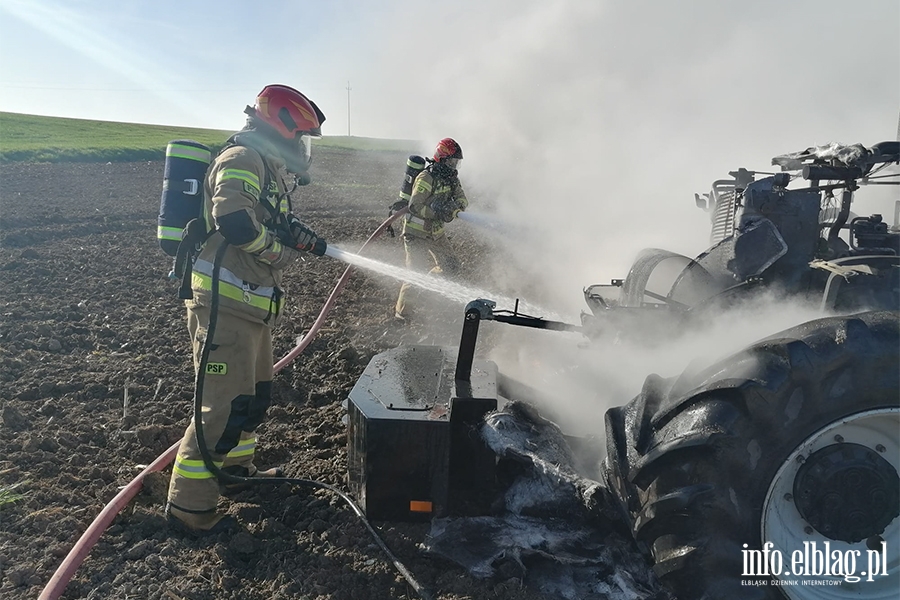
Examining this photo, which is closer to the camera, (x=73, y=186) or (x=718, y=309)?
(x=718, y=309)

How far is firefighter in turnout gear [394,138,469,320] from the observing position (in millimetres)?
8148

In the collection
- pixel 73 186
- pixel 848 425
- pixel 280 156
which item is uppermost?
pixel 73 186

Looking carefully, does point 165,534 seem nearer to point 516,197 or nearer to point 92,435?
point 92,435

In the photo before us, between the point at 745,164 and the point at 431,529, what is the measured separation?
415 inches

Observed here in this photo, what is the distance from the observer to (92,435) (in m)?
4.76

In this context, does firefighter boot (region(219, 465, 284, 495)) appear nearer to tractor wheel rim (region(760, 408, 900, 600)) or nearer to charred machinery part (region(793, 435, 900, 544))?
tractor wheel rim (region(760, 408, 900, 600))

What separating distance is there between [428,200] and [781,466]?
6.27 m

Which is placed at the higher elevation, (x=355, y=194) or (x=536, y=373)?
(x=355, y=194)

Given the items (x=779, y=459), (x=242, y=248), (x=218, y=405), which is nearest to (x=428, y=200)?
(x=242, y=248)

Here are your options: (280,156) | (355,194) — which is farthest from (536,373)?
(355,194)

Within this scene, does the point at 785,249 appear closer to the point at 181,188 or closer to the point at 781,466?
the point at 781,466

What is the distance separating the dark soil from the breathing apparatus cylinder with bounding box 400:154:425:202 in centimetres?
156

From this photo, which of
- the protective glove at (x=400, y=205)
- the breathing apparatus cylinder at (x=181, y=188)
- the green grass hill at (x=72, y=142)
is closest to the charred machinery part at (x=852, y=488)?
the breathing apparatus cylinder at (x=181, y=188)

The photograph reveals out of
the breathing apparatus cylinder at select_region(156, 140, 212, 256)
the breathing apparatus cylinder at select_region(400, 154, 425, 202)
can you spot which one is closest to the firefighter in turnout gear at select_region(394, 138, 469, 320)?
the breathing apparatus cylinder at select_region(400, 154, 425, 202)
